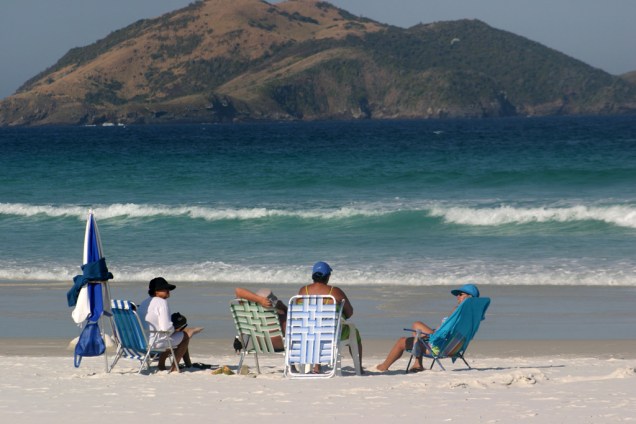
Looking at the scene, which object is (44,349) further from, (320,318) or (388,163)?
(388,163)

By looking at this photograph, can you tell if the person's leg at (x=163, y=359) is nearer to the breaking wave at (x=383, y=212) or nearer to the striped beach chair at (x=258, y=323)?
the striped beach chair at (x=258, y=323)

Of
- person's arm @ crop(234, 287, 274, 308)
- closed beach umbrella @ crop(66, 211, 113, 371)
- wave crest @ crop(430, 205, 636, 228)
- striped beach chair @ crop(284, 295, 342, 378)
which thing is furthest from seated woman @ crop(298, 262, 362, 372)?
wave crest @ crop(430, 205, 636, 228)

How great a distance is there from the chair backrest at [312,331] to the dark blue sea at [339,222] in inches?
265

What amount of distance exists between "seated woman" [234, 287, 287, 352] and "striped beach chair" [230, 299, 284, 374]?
19mm

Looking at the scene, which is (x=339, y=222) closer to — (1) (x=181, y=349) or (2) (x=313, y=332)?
(1) (x=181, y=349)

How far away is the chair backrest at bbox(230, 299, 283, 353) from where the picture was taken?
8875 millimetres

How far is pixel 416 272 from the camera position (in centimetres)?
1641

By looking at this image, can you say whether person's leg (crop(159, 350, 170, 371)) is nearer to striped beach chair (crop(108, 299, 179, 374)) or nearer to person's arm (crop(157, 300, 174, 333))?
striped beach chair (crop(108, 299, 179, 374))

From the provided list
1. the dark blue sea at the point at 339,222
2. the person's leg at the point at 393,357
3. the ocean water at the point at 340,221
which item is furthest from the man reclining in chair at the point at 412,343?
the ocean water at the point at 340,221

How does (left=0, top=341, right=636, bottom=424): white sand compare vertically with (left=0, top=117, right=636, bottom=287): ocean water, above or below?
below

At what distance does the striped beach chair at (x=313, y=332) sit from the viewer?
8688 millimetres

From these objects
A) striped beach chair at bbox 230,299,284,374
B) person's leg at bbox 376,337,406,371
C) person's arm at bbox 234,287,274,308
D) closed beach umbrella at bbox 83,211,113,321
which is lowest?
person's leg at bbox 376,337,406,371

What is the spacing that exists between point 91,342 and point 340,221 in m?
15.4

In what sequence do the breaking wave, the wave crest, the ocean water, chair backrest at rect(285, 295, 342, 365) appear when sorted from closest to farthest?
chair backrest at rect(285, 295, 342, 365), the ocean water, the wave crest, the breaking wave
